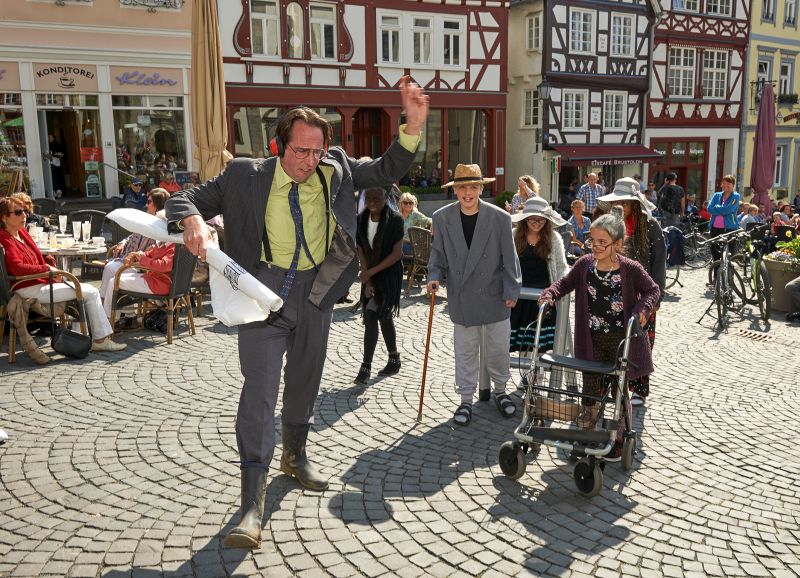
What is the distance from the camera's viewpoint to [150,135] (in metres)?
20.4

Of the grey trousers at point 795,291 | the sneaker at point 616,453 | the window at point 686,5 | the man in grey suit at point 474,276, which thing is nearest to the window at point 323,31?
the window at point 686,5

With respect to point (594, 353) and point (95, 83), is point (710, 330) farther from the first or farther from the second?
point (95, 83)

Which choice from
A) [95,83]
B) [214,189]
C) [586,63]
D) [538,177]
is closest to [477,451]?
[214,189]

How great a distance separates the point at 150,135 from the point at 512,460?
18132 millimetres

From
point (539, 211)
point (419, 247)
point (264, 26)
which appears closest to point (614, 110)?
point (264, 26)

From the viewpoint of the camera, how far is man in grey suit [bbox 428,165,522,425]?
586cm

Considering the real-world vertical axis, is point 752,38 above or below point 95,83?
above

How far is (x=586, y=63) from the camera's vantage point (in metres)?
28.3

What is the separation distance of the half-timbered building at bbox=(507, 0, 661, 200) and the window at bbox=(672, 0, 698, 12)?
1.70 meters

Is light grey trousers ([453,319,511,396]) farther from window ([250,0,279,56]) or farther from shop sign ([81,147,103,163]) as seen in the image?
window ([250,0,279,56])

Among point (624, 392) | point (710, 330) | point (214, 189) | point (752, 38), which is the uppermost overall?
point (752, 38)

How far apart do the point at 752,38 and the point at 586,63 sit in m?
9.97

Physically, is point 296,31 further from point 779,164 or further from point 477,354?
point 779,164

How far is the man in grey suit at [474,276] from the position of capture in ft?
19.2
